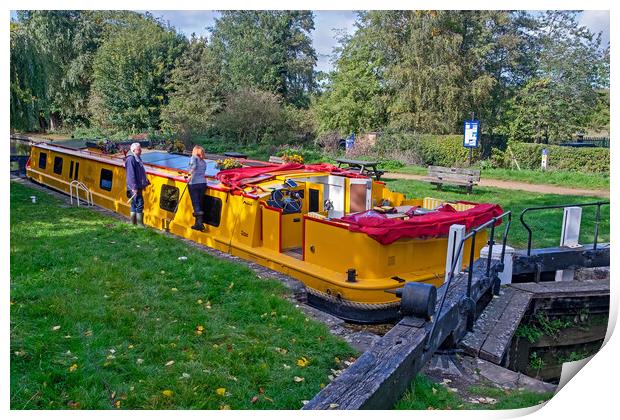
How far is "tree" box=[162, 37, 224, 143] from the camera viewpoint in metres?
6.71

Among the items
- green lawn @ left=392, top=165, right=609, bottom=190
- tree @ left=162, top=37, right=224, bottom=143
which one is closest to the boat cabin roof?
tree @ left=162, top=37, right=224, bottom=143

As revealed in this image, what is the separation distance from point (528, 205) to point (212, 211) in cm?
604

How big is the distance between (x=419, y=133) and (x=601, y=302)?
11662 millimetres

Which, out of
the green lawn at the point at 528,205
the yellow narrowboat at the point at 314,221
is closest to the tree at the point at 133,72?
the yellow narrowboat at the point at 314,221

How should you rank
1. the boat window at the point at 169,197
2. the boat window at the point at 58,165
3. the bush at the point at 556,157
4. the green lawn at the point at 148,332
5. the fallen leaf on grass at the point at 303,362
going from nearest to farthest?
the green lawn at the point at 148,332 → the fallen leaf on grass at the point at 303,362 → the boat window at the point at 169,197 → the boat window at the point at 58,165 → the bush at the point at 556,157

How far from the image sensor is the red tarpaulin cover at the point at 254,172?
19.6 feet

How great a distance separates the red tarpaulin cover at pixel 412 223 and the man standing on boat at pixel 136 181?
2797mm

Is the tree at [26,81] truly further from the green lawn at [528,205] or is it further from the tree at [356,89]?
the tree at [356,89]

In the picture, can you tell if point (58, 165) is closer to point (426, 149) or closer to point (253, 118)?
point (253, 118)

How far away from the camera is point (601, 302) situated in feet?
17.3

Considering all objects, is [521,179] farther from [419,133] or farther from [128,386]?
[128,386]

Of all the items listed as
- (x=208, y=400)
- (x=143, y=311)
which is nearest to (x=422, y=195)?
(x=143, y=311)

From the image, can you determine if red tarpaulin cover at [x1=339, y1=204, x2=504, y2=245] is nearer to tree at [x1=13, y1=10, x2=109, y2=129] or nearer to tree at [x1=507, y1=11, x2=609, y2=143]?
tree at [x1=13, y1=10, x2=109, y2=129]

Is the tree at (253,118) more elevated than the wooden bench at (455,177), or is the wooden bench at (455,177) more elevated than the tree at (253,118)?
the tree at (253,118)
